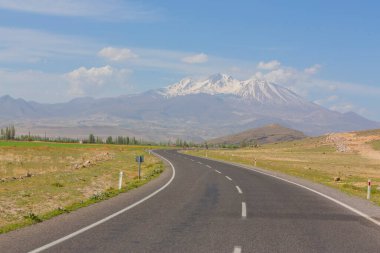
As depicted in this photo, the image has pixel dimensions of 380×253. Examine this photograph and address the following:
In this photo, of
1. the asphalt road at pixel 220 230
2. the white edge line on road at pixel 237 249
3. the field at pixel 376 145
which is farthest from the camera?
the field at pixel 376 145

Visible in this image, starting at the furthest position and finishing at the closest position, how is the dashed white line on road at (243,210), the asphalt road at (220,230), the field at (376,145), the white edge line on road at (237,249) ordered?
the field at (376,145)
the dashed white line on road at (243,210)
the asphalt road at (220,230)
the white edge line on road at (237,249)

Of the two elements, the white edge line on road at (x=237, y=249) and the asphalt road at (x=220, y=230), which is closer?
the white edge line on road at (x=237, y=249)

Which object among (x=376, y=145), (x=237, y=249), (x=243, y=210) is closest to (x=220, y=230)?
(x=237, y=249)

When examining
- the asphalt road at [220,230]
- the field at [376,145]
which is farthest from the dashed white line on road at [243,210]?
the field at [376,145]

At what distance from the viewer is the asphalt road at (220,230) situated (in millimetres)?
9492

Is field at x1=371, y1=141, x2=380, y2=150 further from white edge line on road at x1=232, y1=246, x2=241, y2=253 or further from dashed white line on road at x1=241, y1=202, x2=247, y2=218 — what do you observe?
white edge line on road at x1=232, y1=246, x2=241, y2=253

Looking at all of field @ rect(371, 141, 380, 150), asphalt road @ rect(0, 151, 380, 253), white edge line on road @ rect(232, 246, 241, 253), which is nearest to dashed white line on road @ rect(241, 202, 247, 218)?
asphalt road @ rect(0, 151, 380, 253)

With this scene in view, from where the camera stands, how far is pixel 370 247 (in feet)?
32.5

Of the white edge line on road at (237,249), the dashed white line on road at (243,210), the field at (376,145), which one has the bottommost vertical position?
the white edge line on road at (237,249)

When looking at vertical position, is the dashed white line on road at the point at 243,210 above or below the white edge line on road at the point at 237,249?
above

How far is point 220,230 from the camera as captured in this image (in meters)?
11.3

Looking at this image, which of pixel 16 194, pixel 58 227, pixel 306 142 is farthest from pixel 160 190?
pixel 306 142

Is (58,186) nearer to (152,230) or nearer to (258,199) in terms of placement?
(258,199)

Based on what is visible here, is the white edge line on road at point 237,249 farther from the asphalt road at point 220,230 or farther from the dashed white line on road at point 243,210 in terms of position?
the dashed white line on road at point 243,210
